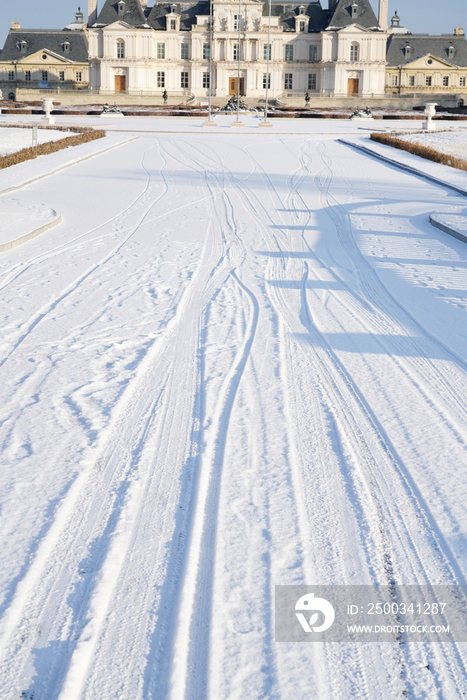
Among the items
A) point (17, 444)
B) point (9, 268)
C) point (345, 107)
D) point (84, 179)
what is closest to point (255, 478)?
point (17, 444)

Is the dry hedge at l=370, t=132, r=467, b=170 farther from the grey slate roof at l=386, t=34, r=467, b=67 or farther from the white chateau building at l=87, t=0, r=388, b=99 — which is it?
the grey slate roof at l=386, t=34, r=467, b=67

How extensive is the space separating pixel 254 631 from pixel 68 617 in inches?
28.1

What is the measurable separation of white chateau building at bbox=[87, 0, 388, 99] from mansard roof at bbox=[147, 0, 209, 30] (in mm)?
116

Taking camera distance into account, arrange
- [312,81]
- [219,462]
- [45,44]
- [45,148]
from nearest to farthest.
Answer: [219,462]
[45,148]
[312,81]
[45,44]

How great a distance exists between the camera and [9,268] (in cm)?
809

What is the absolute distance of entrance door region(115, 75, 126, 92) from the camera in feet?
261

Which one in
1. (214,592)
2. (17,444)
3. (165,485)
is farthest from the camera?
(17,444)

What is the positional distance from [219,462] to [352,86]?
272ft

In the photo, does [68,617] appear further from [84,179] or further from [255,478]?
[84,179]

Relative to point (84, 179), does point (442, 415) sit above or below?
below

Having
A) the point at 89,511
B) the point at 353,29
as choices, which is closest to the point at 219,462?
the point at 89,511

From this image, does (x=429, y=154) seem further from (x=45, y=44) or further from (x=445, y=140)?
(x=45, y=44)

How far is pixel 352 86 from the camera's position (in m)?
79.4

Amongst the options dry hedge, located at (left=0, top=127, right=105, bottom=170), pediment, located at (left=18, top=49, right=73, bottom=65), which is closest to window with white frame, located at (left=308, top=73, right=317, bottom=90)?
pediment, located at (left=18, top=49, right=73, bottom=65)
